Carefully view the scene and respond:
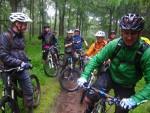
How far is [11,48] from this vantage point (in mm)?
7246

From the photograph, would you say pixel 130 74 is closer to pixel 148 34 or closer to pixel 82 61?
pixel 82 61

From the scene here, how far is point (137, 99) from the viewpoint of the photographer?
14.5 ft

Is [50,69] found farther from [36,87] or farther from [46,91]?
[36,87]

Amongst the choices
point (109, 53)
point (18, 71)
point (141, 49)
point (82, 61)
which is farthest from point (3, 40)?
point (82, 61)

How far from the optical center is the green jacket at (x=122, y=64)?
4762 mm

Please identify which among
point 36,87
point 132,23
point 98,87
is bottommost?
point 36,87

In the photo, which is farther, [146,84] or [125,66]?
[125,66]

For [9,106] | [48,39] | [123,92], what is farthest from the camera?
[48,39]

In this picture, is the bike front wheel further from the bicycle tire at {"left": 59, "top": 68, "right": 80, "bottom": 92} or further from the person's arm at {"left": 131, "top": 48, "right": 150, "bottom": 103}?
the person's arm at {"left": 131, "top": 48, "right": 150, "bottom": 103}

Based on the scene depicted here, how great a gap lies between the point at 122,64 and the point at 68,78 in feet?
24.0

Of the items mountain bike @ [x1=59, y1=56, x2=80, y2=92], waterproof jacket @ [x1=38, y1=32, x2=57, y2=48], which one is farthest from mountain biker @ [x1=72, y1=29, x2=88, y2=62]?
mountain bike @ [x1=59, y1=56, x2=80, y2=92]

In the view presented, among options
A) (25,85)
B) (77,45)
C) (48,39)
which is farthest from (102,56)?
(48,39)

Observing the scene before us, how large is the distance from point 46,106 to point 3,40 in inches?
120

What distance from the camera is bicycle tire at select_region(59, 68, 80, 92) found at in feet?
40.1
